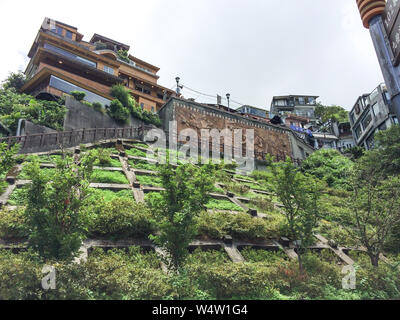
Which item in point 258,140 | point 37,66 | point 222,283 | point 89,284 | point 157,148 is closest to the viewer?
point 89,284

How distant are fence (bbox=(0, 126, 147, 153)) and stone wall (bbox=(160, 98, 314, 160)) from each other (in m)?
5.27

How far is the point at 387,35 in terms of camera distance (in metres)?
22.9

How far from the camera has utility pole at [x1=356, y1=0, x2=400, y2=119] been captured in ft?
66.9

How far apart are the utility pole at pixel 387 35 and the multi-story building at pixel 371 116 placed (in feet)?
20.2

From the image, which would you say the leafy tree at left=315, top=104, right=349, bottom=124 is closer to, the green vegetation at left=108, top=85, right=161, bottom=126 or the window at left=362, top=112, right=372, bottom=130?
the window at left=362, top=112, right=372, bottom=130

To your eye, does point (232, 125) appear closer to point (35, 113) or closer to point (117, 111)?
point (117, 111)

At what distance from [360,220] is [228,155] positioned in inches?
768

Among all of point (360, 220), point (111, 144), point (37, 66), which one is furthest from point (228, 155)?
point (37, 66)

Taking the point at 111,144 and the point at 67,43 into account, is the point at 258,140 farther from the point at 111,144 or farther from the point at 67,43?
the point at 67,43

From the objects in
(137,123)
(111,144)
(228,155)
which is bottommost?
(111,144)

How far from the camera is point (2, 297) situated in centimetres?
531

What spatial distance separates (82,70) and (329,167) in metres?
31.2

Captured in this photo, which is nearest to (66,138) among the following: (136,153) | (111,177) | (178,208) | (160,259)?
(136,153)

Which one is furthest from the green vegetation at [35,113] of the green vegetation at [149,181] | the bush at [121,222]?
the bush at [121,222]
